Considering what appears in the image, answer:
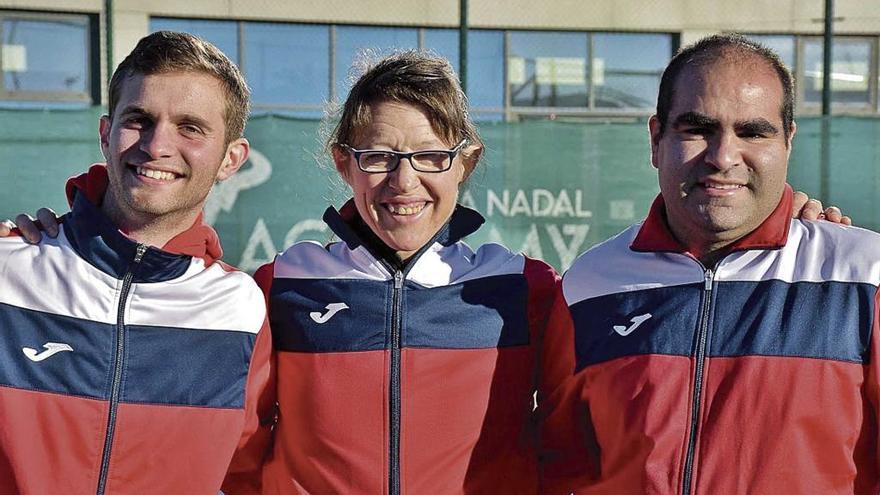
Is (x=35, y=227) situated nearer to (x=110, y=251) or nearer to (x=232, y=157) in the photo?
(x=110, y=251)

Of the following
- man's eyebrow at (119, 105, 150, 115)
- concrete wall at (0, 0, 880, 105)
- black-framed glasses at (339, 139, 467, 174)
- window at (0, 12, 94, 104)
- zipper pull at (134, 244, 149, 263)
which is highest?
concrete wall at (0, 0, 880, 105)

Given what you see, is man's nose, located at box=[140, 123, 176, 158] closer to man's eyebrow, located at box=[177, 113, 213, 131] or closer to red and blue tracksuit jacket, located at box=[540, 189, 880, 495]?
man's eyebrow, located at box=[177, 113, 213, 131]

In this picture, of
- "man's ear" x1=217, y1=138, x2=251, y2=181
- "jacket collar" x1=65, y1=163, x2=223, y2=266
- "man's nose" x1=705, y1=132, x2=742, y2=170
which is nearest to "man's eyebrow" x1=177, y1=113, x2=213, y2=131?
"man's ear" x1=217, y1=138, x2=251, y2=181

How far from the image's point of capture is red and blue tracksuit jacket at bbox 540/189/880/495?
7.27ft

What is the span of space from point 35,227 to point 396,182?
2.89ft

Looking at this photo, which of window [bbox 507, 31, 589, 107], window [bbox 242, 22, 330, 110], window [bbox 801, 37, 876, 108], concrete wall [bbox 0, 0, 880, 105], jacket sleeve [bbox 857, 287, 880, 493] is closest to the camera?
jacket sleeve [bbox 857, 287, 880, 493]

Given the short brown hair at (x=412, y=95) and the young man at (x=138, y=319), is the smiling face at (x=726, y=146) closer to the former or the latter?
the short brown hair at (x=412, y=95)

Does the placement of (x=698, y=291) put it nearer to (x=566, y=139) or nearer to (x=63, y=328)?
(x=63, y=328)

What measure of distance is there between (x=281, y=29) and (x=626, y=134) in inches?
233

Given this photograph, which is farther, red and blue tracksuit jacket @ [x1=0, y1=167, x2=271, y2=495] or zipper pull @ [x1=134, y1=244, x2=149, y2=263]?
zipper pull @ [x1=134, y1=244, x2=149, y2=263]

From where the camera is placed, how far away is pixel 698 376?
229 centimetres

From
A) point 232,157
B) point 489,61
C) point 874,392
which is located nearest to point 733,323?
point 874,392

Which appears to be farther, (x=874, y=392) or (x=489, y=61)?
(x=489, y=61)

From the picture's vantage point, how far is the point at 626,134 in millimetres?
7023
